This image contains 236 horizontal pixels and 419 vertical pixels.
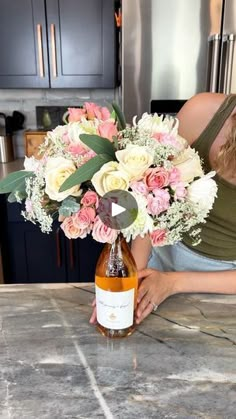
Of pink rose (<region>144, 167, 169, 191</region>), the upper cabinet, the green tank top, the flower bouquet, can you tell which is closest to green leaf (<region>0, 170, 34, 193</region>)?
the flower bouquet

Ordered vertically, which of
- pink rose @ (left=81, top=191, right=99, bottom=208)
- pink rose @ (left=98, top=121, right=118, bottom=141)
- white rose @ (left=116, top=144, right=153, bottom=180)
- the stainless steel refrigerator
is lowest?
pink rose @ (left=81, top=191, right=99, bottom=208)

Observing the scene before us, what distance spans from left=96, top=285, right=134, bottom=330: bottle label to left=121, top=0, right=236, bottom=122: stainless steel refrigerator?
4.33 ft

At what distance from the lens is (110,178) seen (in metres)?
0.61

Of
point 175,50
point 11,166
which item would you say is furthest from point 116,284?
point 11,166

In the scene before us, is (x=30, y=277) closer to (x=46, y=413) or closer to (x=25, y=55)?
(x=25, y=55)

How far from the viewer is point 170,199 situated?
2.15 ft

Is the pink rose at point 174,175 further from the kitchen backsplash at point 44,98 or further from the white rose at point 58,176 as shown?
the kitchen backsplash at point 44,98

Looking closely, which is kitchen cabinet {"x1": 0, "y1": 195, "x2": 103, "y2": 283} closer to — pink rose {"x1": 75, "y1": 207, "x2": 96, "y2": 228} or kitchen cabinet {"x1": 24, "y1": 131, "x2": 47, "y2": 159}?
kitchen cabinet {"x1": 24, "y1": 131, "x2": 47, "y2": 159}

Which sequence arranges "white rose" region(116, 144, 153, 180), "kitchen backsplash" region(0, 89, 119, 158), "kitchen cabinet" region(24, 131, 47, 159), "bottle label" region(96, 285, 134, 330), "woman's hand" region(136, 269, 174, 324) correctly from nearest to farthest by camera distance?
"white rose" region(116, 144, 153, 180)
"bottle label" region(96, 285, 134, 330)
"woman's hand" region(136, 269, 174, 324)
"kitchen cabinet" region(24, 131, 47, 159)
"kitchen backsplash" region(0, 89, 119, 158)

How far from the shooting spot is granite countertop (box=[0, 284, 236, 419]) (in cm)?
64

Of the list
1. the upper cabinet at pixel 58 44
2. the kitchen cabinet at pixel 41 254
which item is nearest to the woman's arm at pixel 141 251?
the kitchen cabinet at pixel 41 254

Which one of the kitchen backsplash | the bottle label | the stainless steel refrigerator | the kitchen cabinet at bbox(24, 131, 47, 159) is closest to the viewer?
the bottle label

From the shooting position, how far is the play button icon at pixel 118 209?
62 cm

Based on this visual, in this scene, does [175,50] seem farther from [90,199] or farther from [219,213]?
[90,199]
